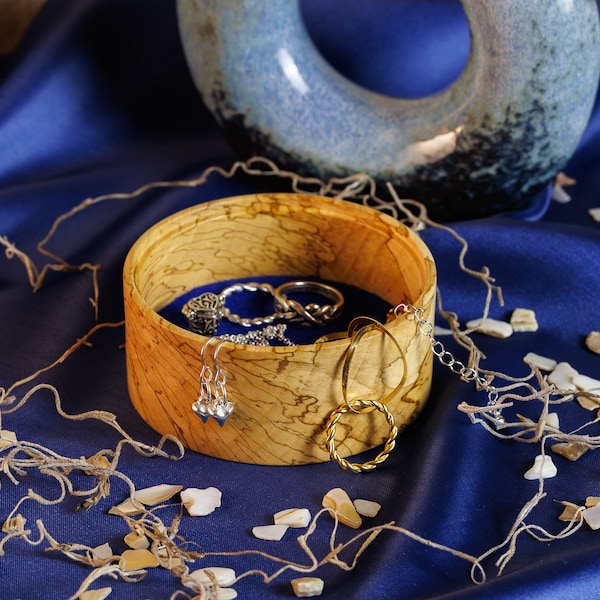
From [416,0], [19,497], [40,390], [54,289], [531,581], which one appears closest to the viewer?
[531,581]

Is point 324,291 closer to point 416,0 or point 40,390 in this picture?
point 40,390

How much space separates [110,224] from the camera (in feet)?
3.60

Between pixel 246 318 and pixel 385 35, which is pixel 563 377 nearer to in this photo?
pixel 246 318

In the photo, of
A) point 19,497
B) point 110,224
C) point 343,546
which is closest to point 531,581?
point 343,546

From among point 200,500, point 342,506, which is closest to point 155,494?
point 200,500

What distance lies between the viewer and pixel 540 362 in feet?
2.94

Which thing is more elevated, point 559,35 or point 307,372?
point 559,35

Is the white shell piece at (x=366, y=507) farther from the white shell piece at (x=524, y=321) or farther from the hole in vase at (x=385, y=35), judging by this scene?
Result: the hole in vase at (x=385, y=35)

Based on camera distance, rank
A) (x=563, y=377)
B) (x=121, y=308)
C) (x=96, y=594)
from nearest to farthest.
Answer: (x=96, y=594)
(x=563, y=377)
(x=121, y=308)

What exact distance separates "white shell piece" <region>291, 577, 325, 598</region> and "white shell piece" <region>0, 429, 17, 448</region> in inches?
10.2

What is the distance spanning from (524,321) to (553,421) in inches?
6.0

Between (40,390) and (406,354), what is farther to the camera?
(40,390)

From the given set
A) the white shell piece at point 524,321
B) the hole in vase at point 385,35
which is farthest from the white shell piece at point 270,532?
the hole in vase at point 385,35

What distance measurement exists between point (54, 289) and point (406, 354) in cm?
42
